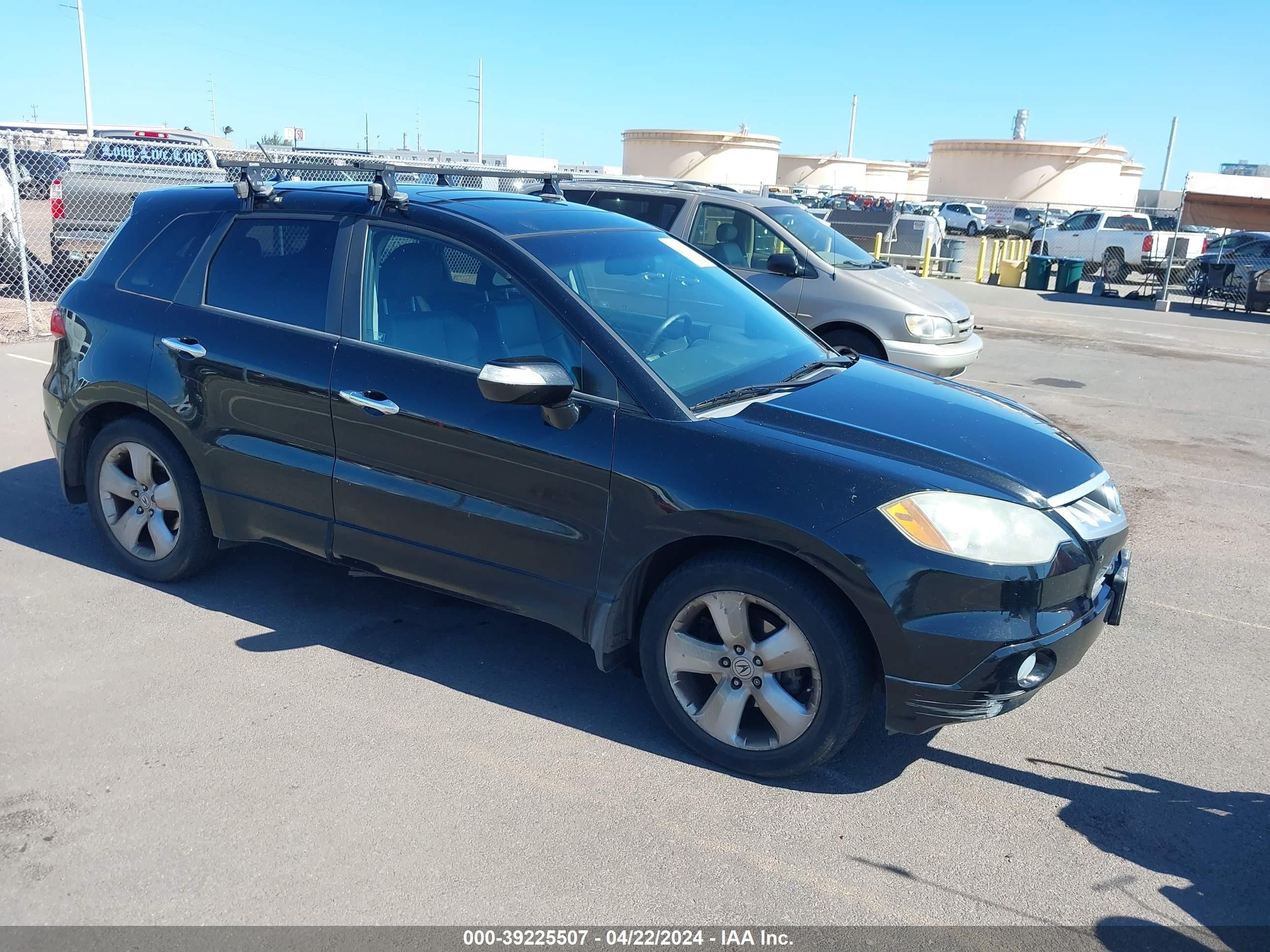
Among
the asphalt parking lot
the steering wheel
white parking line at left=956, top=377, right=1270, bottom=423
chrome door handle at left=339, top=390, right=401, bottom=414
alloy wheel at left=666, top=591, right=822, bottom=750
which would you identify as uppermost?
the steering wheel

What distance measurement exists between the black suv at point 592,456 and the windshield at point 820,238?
5.00 m

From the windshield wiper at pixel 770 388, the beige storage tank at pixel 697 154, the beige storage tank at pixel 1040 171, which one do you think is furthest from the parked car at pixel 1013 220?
the windshield wiper at pixel 770 388

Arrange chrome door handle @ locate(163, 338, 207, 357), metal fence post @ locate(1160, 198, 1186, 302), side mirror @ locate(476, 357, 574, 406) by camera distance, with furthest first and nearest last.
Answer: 1. metal fence post @ locate(1160, 198, 1186, 302)
2. chrome door handle @ locate(163, 338, 207, 357)
3. side mirror @ locate(476, 357, 574, 406)

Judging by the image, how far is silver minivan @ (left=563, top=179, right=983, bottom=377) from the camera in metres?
9.00

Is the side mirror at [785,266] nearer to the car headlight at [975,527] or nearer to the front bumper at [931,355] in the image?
the front bumper at [931,355]

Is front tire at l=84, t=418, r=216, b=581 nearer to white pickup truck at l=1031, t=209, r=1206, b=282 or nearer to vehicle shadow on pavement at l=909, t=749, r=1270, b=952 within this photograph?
vehicle shadow on pavement at l=909, t=749, r=1270, b=952

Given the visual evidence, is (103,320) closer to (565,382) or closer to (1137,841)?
(565,382)

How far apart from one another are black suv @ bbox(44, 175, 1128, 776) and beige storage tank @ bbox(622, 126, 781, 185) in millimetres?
50978

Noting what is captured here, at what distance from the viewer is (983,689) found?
126 inches

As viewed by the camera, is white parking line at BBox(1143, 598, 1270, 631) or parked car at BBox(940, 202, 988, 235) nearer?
white parking line at BBox(1143, 598, 1270, 631)

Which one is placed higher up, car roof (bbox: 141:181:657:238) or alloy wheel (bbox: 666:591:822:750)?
car roof (bbox: 141:181:657:238)

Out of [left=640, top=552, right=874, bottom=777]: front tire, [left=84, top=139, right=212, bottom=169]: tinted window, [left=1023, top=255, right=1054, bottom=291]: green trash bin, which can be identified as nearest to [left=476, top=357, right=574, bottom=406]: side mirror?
[left=640, top=552, right=874, bottom=777]: front tire

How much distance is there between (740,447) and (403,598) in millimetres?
2204

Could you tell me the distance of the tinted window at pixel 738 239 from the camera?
30.8 feet
